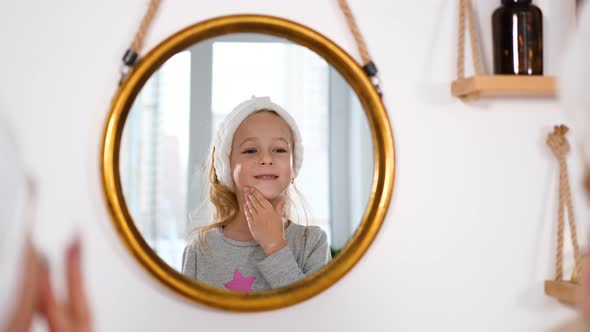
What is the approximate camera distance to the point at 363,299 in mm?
925

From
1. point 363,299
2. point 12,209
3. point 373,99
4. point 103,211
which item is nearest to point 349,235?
point 363,299

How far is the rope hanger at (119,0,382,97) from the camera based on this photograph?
89cm

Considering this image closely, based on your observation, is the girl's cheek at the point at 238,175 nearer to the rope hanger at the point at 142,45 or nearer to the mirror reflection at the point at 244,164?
the mirror reflection at the point at 244,164

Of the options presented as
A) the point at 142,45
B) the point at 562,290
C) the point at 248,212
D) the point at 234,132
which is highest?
the point at 142,45

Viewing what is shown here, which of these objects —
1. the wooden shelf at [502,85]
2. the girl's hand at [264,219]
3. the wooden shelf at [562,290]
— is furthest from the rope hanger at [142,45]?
the wooden shelf at [562,290]

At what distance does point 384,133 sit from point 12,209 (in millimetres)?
669

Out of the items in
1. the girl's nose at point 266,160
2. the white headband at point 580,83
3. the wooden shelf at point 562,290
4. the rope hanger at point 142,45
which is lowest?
the wooden shelf at point 562,290

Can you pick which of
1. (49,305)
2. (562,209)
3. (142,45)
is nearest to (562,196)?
(562,209)

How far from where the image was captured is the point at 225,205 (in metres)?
0.89

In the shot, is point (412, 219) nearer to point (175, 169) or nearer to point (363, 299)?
point (363, 299)

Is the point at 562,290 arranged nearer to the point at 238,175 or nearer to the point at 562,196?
the point at 562,196

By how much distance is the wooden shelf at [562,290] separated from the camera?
2.93 feet

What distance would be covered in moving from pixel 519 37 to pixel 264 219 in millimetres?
468

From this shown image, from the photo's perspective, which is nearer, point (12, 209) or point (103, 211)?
point (12, 209)
